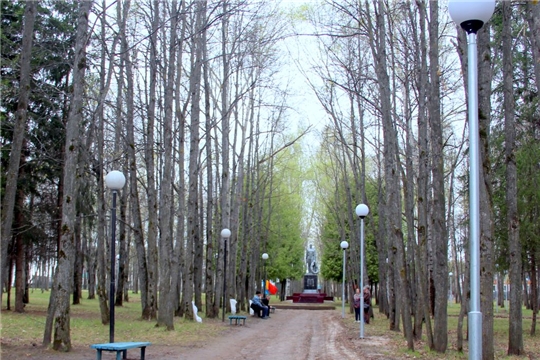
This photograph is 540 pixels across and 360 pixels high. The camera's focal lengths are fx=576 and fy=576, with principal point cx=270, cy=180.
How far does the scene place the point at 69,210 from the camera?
12.0m

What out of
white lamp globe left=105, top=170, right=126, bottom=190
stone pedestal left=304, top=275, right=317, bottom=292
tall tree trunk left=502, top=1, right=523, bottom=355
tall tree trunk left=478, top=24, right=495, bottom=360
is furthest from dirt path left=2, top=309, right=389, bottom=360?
stone pedestal left=304, top=275, right=317, bottom=292

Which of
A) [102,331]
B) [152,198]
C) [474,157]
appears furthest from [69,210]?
[474,157]

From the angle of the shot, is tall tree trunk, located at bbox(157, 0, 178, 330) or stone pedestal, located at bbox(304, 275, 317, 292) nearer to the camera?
tall tree trunk, located at bbox(157, 0, 178, 330)

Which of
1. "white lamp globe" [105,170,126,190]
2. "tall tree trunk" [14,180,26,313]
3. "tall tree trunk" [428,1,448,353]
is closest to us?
"white lamp globe" [105,170,126,190]

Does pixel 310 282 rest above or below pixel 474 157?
below

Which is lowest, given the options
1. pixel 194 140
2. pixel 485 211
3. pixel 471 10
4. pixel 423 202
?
pixel 485 211

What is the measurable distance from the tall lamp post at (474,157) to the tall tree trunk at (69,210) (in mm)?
8930

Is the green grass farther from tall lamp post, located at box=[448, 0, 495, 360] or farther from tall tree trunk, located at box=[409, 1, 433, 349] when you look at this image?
tall lamp post, located at box=[448, 0, 495, 360]

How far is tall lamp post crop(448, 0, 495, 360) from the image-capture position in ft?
16.5

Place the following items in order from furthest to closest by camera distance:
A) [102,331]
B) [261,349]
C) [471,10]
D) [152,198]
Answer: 1. [152,198]
2. [102,331]
3. [261,349]
4. [471,10]

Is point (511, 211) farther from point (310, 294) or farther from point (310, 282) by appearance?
point (310, 282)

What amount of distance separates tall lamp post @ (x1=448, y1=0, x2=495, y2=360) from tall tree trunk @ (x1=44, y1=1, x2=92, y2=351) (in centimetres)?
893

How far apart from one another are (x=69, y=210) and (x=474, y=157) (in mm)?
9036

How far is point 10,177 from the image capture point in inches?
451
